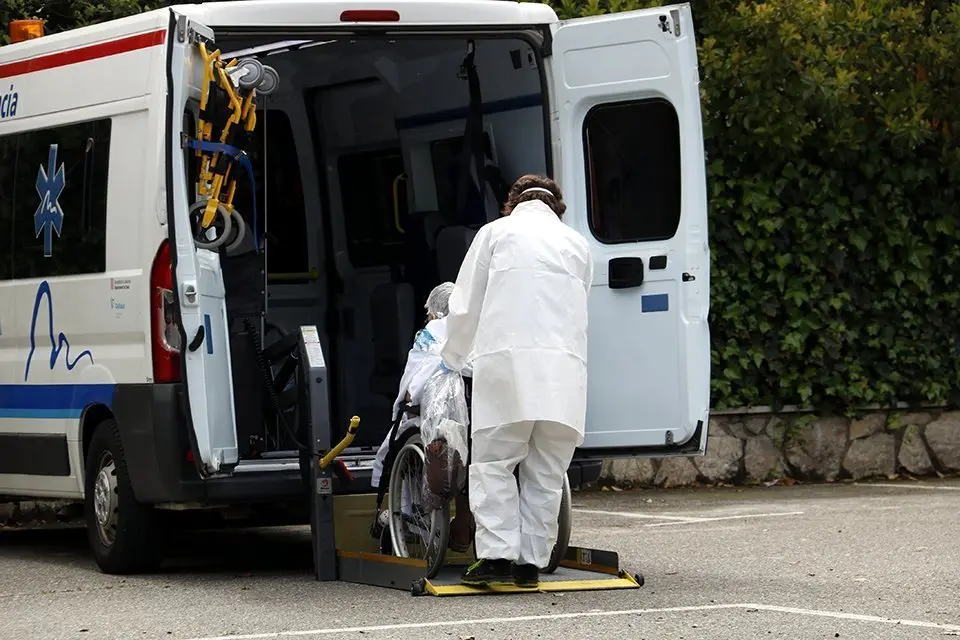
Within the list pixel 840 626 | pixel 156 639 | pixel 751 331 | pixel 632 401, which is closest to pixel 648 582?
pixel 632 401

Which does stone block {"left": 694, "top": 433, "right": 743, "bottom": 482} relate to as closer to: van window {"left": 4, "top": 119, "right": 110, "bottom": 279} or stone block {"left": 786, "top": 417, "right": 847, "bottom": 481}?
stone block {"left": 786, "top": 417, "right": 847, "bottom": 481}

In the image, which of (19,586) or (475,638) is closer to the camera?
(475,638)

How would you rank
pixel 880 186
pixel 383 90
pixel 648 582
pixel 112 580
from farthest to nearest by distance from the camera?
pixel 880 186 → pixel 383 90 → pixel 112 580 → pixel 648 582

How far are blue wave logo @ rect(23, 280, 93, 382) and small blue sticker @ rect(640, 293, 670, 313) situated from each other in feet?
8.38

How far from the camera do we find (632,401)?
332 inches

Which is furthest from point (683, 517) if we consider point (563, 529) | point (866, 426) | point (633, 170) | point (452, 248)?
point (563, 529)

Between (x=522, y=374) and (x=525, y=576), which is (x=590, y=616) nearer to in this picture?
(x=525, y=576)

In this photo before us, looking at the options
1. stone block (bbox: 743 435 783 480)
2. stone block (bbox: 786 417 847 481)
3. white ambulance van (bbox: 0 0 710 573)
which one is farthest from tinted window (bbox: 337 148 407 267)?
stone block (bbox: 786 417 847 481)

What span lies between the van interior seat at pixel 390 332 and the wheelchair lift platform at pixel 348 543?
2025 millimetres

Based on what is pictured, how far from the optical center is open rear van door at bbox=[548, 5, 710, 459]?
27.5 feet

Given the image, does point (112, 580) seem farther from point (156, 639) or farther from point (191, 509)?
point (156, 639)

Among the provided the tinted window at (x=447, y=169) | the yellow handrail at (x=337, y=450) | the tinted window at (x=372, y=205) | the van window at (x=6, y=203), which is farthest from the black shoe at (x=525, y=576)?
the tinted window at (x=372, y=205)

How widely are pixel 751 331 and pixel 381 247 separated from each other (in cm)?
345

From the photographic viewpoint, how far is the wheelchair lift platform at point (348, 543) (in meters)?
7.86
